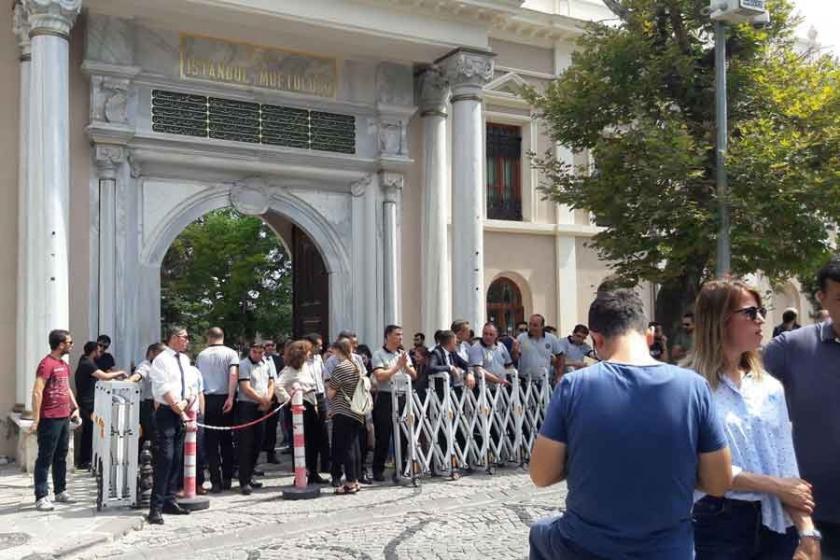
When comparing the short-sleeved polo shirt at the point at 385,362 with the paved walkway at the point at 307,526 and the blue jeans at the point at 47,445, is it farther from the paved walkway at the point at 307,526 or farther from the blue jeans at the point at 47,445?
the blue jeans at the point at 47,445

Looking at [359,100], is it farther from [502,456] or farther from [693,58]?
[502,456]

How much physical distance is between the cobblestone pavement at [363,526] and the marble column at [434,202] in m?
5.91

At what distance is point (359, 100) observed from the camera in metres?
16.0

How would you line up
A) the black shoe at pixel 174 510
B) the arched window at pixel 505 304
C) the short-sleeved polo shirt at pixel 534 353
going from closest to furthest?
1. the black shoe at pixel 174 510
2. the short-sleeved polo shirt at pixel 534 353
3. the arched window at pixel 505 304

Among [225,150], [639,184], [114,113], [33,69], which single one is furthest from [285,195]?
[639,184]

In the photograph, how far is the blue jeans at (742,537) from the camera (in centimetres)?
327

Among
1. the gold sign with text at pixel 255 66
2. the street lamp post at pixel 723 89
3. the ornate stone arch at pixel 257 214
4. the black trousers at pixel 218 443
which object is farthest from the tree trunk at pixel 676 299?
the black trousers at pixel 218 443

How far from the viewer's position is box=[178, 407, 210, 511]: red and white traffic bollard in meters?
9.13

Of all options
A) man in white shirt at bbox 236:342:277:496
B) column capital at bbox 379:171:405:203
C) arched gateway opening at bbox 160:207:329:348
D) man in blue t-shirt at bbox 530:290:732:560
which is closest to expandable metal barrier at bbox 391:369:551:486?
man in white shirt at bbox 236:342:277:496

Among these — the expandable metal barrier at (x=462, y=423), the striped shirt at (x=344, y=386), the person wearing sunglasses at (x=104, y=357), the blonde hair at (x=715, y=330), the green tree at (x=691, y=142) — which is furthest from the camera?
the person wearing sunglasses at (x=104, y=357)

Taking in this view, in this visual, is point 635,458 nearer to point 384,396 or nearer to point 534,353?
point 384,396

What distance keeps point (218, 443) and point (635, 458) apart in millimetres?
8327

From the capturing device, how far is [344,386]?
10.1m

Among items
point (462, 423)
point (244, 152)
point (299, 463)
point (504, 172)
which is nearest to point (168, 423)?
point (299, 463)
